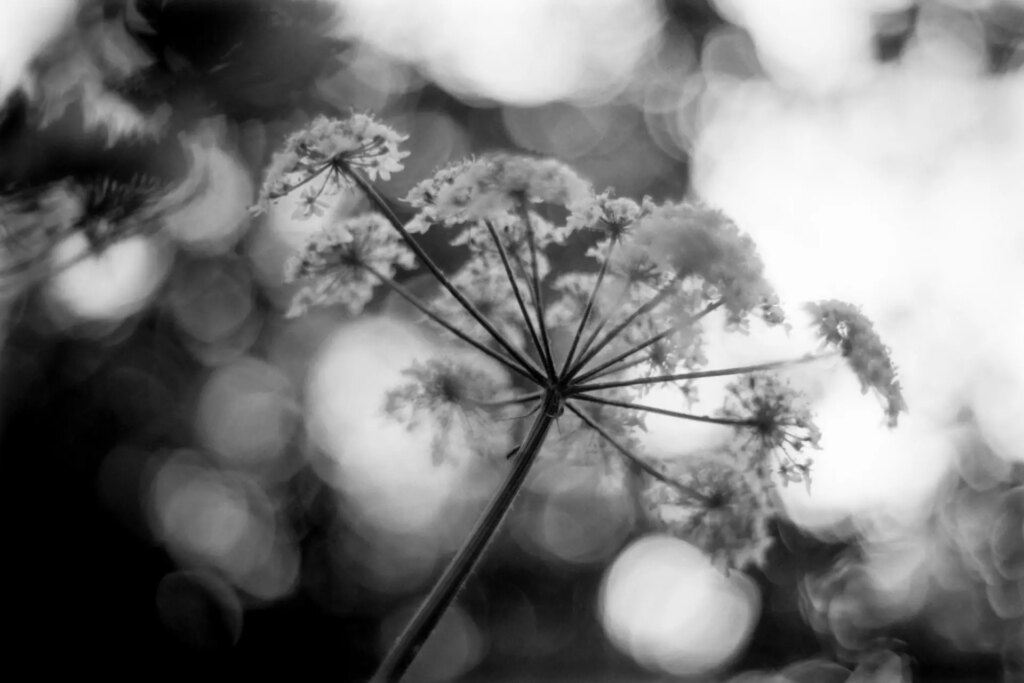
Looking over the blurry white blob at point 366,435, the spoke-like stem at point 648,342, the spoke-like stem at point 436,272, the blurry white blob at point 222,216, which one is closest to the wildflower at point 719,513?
Result: the spoke-like stem at point 648,342

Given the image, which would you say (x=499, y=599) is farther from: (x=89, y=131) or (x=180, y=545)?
(x=89, y=131)

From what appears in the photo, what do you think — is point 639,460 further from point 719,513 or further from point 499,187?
point 499,187

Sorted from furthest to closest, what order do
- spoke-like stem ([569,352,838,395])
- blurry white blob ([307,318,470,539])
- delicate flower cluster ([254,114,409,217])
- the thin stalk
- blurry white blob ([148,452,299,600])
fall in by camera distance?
1. blurry white blob ([148,452,299,600])
2. blurry white blob ([307,318,470,539])
3. delicate flower cluster ([254,114,409,217])
4. spoke-like stem ([569,352,838,395])
5. the thin stalk

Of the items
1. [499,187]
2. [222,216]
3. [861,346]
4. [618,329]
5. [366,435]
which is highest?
[222,216]

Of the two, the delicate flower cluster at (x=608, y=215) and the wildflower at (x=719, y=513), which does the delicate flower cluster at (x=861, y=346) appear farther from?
the delicate flower cluster at (x=608, y=215)

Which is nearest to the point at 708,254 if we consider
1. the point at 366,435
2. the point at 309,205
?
the point at 309,205

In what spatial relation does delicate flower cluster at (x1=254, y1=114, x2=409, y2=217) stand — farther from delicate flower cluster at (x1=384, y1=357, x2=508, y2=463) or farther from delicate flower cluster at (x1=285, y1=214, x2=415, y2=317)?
delicate flower cluster at (x1=384, y1=357, x2=508, y2=463)

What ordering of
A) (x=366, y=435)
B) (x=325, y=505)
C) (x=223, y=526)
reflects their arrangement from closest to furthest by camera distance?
(x=366, y=435) → (x=325, y=505) → (x=223, y=526)

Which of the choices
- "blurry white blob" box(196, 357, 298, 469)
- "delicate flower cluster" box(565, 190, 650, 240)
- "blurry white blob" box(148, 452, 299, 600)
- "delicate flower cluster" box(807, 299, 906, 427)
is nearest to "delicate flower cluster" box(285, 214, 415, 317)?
"delicate flower cluster" box(565, 190, 650, 240)
